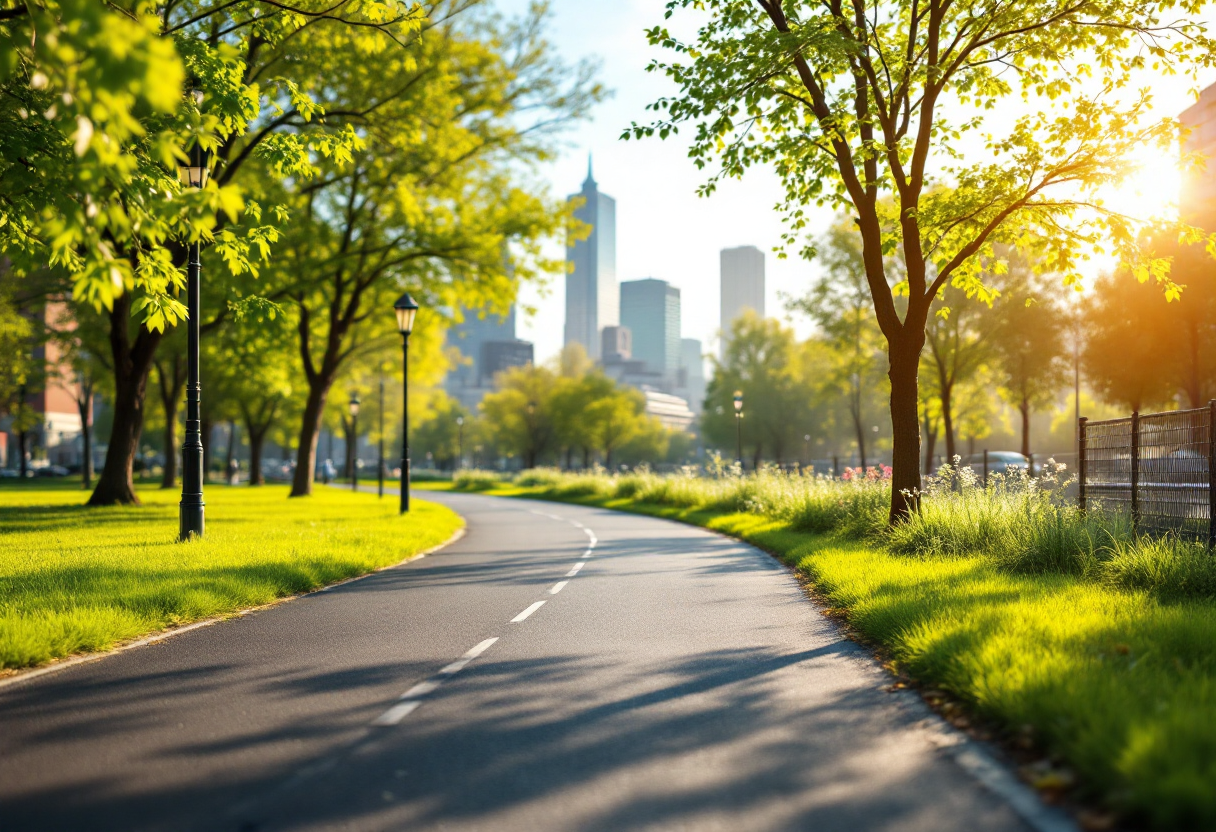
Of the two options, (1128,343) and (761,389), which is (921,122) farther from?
(761,389)

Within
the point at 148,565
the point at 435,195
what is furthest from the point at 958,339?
A: the point at 148,565

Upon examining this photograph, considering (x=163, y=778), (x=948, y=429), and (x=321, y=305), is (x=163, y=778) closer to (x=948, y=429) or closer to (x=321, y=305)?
(x=321, y=305)

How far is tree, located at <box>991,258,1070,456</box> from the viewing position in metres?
40.3

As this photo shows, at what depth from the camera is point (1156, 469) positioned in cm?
1042

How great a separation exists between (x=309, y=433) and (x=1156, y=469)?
25.5m

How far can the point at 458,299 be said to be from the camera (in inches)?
1094

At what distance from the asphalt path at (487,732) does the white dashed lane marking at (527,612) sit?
6 cm

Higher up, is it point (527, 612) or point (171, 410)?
point (171, 410)

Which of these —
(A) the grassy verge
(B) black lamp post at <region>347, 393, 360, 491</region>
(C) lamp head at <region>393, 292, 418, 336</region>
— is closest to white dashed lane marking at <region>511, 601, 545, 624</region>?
(A) the grassy verge

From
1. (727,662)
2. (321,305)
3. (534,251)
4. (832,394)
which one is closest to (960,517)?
(727,662)

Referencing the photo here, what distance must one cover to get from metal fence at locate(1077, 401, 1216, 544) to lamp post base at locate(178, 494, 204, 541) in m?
12.8

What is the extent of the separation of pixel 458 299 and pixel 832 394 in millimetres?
28166

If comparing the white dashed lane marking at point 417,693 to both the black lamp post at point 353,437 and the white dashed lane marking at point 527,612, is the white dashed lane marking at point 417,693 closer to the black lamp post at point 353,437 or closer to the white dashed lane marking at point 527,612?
the white dashed lane marking at point 527,612

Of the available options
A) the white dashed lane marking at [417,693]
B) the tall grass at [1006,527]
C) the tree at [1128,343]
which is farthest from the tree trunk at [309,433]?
the tree at [1128,343]
